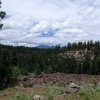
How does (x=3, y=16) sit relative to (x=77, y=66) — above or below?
above

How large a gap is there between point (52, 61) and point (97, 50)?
36.9m

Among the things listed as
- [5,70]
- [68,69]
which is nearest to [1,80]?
[5,70]

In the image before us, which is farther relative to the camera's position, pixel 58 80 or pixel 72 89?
pixel 58 80

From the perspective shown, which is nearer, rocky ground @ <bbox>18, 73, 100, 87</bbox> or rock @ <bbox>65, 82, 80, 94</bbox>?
rock @ <bbox>65, 82, 80, 94</bbox>

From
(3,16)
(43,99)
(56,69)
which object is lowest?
(56,69)

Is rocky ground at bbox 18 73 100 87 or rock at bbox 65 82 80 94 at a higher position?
rock at bbox 65 82 80 94

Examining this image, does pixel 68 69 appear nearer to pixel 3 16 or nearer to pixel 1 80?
pixel 1 80

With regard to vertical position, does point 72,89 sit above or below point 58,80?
above

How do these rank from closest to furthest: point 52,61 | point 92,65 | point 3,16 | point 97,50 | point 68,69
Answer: point 3,16
point 92,65
point 68,69
point 52,61
point 97,50

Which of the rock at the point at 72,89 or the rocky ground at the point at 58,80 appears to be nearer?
the rock at the point at 72,89

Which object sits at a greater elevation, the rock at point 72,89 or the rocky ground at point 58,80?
the rock at point 72,89

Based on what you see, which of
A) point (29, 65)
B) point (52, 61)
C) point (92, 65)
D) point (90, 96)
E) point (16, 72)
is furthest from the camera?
point (52, 61)

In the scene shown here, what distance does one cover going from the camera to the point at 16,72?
5600cm

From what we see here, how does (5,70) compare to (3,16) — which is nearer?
(3,16)
